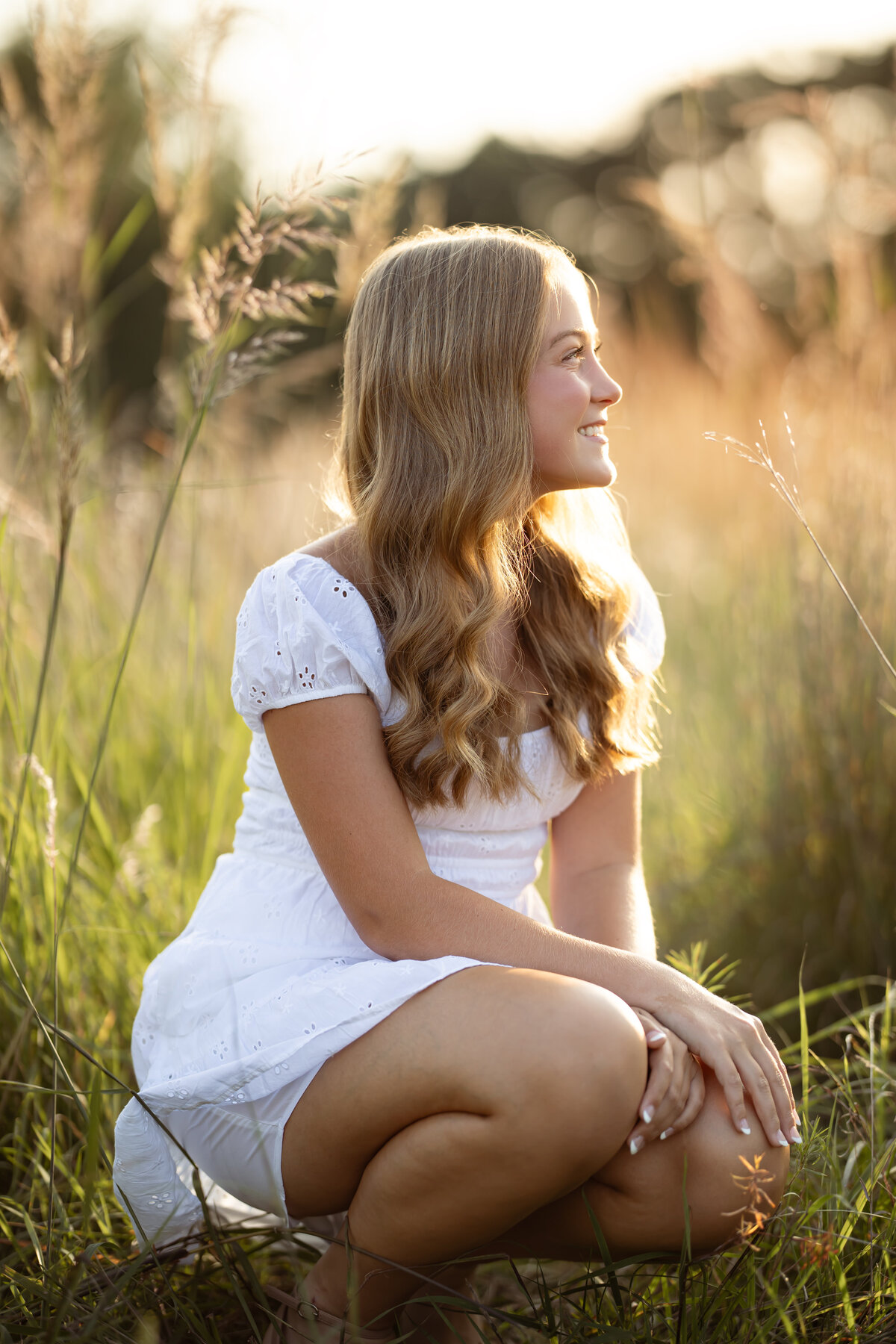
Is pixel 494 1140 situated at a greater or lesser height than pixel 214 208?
lesser

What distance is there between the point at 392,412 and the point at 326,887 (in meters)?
0.59

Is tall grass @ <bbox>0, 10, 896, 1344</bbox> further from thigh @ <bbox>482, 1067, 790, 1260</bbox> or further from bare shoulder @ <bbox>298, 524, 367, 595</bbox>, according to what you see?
bare shoulder @ <bbox>298, 524, 367, 595</bbox>

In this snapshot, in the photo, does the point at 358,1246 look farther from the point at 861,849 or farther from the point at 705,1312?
the point at 861,849

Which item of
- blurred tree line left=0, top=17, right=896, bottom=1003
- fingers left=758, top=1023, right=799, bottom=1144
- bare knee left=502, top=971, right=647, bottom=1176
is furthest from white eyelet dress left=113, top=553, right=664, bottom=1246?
blurred tree line left=0, top=17, right=896, bottom=1003

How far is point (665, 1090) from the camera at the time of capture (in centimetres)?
110

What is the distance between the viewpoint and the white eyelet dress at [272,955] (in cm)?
115

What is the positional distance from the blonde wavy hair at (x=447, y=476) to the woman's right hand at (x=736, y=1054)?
1.07 feet

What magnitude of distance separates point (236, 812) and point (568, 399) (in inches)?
42.5

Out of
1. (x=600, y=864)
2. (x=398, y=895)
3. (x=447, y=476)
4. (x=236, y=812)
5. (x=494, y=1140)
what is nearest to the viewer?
(x=494, y=1140)

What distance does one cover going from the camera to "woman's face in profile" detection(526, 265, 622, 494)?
52.1 inches

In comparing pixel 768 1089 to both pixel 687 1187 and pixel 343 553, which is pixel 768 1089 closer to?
pixel 687 1187

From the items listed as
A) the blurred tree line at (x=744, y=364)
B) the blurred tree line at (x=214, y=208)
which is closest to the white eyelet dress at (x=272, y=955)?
the blurred tree line at (x=744, y=364)

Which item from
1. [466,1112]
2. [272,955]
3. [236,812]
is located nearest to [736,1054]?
[466,1112]

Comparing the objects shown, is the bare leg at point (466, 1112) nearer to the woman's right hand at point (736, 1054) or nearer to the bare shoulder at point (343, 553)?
the woman's right hand at point (736, 1054)
